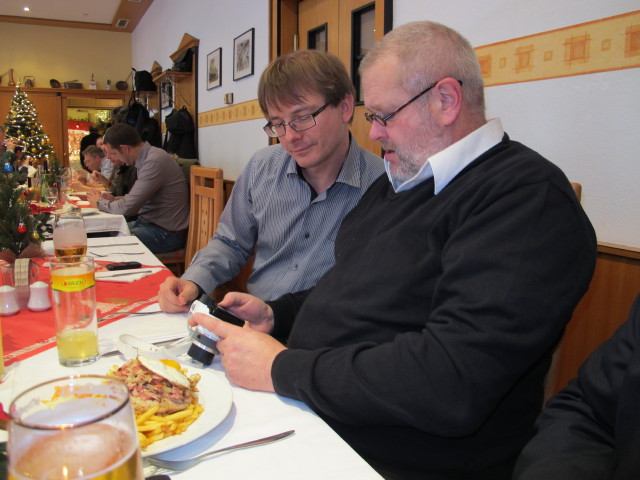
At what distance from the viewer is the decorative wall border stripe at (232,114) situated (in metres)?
4.12

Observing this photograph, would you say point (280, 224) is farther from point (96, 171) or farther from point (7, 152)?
point (96, 171)

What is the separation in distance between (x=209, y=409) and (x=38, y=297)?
73 cm

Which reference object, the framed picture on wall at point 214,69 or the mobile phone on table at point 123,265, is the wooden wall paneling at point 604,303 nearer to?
the mobile phone on table at point 123,265

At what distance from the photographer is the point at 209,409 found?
746 millimetres

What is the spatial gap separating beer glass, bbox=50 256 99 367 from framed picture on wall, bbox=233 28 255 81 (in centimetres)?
348

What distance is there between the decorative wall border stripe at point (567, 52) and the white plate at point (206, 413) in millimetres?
1393

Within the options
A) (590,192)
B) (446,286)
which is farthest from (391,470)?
(590,192)

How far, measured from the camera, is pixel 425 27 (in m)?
0.99

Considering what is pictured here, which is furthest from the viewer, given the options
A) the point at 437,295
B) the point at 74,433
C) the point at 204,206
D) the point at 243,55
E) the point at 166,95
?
the point at 166,95

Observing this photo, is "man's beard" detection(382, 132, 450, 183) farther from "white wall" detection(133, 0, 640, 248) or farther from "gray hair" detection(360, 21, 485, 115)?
"white wall" detection(133, 0, 640, 248)

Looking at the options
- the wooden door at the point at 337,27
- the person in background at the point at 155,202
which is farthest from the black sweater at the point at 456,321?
the person in background at the point at 155,202

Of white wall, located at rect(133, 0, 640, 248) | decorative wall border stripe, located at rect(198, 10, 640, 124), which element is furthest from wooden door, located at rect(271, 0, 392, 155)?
decorative wall border stripe, located at rect(198, 10, 640, 124)

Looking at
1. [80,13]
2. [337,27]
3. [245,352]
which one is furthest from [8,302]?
[80,13]

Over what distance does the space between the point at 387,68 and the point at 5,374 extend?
2.99 feet
